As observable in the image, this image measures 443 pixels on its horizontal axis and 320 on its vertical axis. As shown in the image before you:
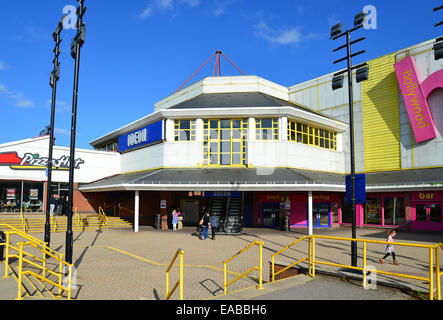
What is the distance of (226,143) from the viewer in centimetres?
2720

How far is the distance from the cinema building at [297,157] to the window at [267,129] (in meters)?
0.08

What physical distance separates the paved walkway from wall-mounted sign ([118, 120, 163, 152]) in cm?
932


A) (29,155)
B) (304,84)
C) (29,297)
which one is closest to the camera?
(29,297)

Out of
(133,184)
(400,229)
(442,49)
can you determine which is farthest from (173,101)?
(442,49)

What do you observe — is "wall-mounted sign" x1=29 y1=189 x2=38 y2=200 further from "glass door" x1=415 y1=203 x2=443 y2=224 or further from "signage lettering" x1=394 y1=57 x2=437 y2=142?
"signage lettering" x1=394 y1=57 x2=437 y2=142

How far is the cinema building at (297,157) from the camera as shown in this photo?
23875 millimetres

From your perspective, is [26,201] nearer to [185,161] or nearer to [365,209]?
[185,161]

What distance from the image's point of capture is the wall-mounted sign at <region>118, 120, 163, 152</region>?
92.4 feet

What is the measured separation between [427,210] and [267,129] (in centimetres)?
1251

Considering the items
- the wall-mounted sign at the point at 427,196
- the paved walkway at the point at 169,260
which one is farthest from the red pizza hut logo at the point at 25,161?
the wall-mounted sign at the point at 427,196

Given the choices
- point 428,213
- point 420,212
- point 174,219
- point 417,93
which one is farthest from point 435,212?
point 174,219
